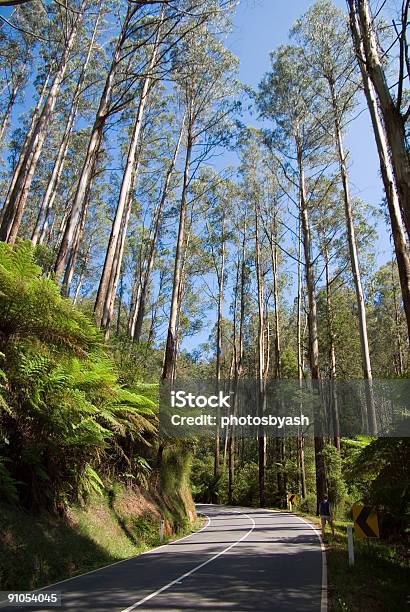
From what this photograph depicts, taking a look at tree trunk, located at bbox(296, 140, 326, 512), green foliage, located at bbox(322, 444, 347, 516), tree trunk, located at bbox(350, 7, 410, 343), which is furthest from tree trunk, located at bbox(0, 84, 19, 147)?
green foliage, located at bbox(322, 444, 347, 516)

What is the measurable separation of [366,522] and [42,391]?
6.28 metres

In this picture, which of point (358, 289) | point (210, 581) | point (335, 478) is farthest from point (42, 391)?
point (335, 478)

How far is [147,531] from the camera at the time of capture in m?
11.9

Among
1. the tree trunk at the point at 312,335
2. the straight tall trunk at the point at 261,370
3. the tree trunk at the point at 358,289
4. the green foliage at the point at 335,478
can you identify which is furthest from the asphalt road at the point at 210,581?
the straight tall trunk at the point at 261,370

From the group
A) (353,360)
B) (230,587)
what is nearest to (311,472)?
(353,360)

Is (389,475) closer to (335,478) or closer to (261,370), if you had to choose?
(335,478)

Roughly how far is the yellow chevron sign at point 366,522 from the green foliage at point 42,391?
4918mm

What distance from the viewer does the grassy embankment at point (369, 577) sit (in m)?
5.76

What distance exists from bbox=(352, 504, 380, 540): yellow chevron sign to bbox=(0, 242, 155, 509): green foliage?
492cm

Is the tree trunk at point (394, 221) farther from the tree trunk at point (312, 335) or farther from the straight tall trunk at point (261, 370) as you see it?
the straight tall trunk at point (261, 370)

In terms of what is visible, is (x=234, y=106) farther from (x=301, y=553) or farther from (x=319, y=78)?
(x=301, y=553)

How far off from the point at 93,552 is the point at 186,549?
3.05 metres

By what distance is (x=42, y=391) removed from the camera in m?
7.20

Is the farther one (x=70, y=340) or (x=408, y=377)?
(x=408, y=377)
